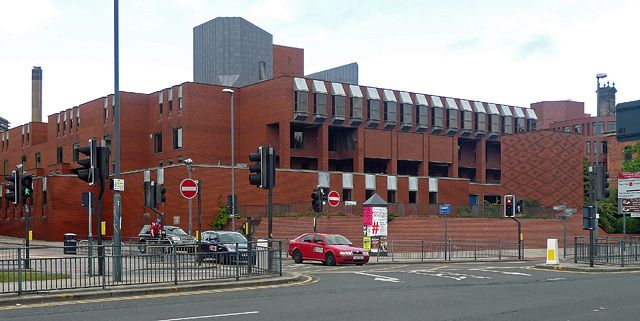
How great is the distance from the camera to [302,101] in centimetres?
7062

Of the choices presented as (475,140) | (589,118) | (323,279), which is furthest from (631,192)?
(589,118)

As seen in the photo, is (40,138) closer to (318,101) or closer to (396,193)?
(318,101)

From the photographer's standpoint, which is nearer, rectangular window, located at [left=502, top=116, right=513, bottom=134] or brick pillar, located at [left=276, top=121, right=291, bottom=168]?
brick pillar, located at [left=276, top=121, right=291, bottom=168]

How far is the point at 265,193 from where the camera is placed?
59281 mm

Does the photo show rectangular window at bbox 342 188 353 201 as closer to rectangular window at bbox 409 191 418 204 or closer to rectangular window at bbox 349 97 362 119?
rectangular window at bbox 409 191 418 204

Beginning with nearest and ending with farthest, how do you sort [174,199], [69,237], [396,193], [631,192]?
1. [631,192]
2. [69,237]
3. [174,199]
4. [396,193]

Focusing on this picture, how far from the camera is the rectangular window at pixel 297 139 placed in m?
73.9

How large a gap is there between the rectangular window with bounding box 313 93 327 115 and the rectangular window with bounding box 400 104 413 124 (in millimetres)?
10951

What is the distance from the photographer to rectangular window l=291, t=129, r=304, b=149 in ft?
243

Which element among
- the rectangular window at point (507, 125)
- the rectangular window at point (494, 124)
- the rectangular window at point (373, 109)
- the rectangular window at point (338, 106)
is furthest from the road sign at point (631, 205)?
the rectangular window at point (507, 125)

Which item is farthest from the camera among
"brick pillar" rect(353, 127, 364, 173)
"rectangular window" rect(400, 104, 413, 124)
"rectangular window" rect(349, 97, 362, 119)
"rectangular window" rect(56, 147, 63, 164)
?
"rectangular window" rect(56, 147, 63, 164)

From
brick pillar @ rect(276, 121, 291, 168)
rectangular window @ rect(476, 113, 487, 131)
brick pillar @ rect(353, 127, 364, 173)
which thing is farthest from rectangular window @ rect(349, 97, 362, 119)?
rectangular window @ rect(476, 113, 487, 131)

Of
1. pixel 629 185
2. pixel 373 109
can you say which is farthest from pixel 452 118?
pixel 629 185

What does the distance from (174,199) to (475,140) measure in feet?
138
